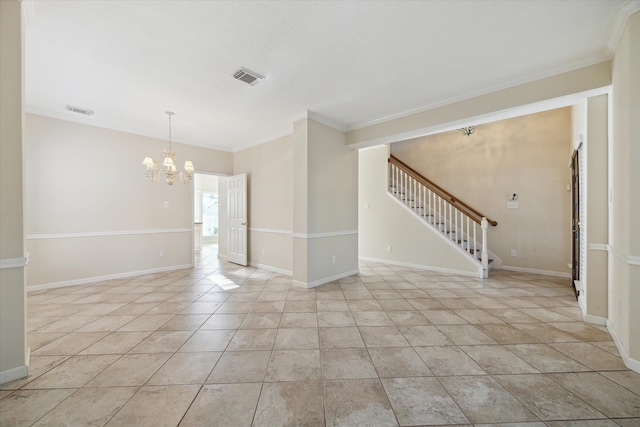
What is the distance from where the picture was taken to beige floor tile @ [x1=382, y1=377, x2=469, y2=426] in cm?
154

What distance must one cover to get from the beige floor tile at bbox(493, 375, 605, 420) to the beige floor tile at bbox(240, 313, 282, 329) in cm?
213

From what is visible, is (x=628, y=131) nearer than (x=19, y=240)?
No

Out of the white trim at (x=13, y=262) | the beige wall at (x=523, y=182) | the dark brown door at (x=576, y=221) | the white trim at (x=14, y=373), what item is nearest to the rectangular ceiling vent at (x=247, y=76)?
the white trim at (x=13, y=262)

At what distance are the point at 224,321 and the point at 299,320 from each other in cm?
89

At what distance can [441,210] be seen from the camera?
19.5 ft

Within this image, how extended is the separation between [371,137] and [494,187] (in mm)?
3322

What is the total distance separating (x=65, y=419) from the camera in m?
1.54

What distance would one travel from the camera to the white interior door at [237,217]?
19.7 ft

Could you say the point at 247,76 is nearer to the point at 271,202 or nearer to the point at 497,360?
the point at 271,202

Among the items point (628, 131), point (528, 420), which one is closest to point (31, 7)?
point (528, 420)

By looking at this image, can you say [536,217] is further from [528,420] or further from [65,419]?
[65,419]

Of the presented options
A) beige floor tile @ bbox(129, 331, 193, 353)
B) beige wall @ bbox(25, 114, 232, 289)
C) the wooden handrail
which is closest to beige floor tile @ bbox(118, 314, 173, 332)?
beige floor tile @ bbox(129, 331, 193, 353)

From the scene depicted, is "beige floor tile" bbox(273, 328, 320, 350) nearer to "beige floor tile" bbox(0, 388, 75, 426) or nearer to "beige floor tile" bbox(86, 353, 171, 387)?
"beige floor tile" bbox(86, 353, 171, 387)

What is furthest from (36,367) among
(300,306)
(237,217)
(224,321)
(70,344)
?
(237,217)
